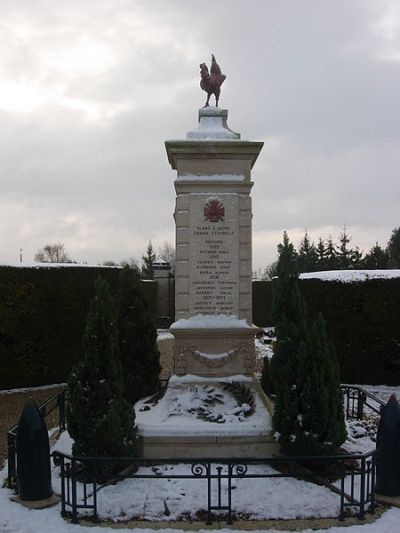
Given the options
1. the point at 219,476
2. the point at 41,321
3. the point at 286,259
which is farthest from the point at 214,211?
the point at 41,321

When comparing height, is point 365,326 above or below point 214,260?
below

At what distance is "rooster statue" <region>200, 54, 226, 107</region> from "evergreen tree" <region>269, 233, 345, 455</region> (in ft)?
12.9

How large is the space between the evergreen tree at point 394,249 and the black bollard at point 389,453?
33.7 metres

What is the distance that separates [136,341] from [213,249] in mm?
2089

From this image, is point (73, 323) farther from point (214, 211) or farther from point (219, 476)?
point (219, 476)

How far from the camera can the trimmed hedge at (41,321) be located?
12250mm

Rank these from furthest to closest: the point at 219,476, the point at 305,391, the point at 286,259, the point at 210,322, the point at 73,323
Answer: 1. the point at 73,323
2. the point at 210,322
3. the point at 286,259
4. the point at 305,391
5. the point at 219,476

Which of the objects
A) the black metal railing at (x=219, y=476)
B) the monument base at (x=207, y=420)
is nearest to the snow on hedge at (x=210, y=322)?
the monument base at (x=207, y=420)

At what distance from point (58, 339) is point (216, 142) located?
789 centimetres

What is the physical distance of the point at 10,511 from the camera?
499 cm

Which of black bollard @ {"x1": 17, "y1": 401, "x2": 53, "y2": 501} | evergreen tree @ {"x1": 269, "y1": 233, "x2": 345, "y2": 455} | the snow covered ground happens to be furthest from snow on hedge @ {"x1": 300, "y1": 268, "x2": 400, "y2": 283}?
black bollard @ {"x1": 17, "y1": 401, "x2": 53, "y2": 501}

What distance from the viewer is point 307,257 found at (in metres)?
44.3

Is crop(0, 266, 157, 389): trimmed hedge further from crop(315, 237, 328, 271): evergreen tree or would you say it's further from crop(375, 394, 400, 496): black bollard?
crop(315, 237, 328, 271): evergreen tree

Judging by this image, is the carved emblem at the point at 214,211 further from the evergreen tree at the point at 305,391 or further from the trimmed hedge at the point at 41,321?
the trimmed hedge at the point at 41,321
